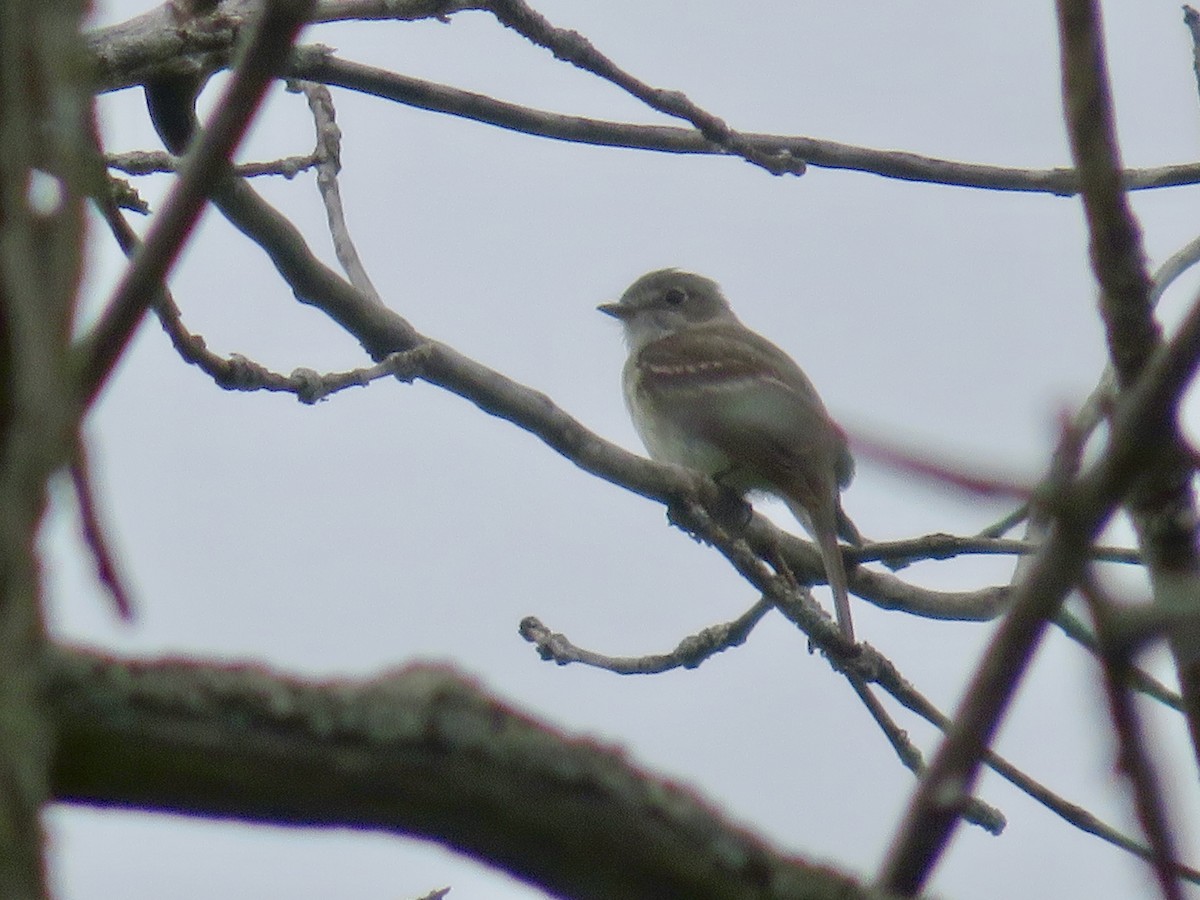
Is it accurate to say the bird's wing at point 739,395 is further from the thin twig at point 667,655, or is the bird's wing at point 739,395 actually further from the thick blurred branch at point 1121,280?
the thick blurred branch at point 1121,280

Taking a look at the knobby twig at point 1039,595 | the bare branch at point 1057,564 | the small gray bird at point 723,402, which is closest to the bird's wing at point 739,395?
the small gray bird at point 723,402

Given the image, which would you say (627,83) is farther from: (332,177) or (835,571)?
(835,571)

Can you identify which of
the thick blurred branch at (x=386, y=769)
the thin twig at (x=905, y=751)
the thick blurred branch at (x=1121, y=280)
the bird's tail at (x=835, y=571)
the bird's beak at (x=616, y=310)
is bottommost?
the thick blurred branch at (x=386, y=769)

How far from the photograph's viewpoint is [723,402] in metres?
10.4

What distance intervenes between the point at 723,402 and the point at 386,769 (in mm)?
8934

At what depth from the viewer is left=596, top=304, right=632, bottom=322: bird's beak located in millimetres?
12953

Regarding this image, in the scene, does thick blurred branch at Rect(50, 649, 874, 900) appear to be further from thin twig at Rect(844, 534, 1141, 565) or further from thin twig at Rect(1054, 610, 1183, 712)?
thin twig at Rect(844, 534, 1141, 565)

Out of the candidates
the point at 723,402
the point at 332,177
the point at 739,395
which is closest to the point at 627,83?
the point at 332,177

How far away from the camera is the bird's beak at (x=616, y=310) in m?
13.0

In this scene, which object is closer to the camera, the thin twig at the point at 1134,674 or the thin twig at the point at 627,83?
the thin twig at the point at 1134,674

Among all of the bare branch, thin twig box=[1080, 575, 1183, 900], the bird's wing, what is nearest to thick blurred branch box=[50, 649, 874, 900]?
the bare branch

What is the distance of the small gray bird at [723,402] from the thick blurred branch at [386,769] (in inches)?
221

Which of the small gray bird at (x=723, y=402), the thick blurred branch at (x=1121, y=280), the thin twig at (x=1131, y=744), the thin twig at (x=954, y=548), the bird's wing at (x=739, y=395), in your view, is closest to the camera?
the thin twig at (x=1131, y=744)

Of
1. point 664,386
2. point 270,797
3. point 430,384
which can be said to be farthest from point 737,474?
point 270,797
